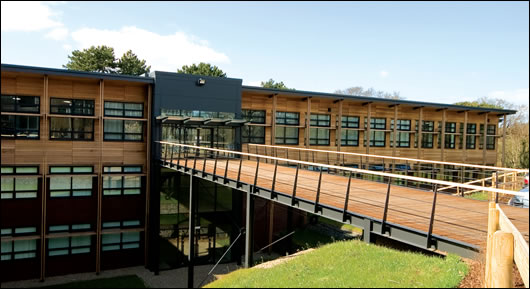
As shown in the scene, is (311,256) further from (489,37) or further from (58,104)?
(58,104)

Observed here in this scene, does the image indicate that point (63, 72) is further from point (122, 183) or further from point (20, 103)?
point (122, 183)

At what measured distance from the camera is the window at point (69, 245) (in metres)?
18.2

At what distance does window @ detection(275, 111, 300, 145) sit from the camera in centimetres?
2356

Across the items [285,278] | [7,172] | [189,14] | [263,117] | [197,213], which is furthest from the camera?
[263,117]

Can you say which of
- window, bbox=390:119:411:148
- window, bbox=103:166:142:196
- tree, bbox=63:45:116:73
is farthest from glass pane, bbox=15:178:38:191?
tree, bbox=63:45:116:73

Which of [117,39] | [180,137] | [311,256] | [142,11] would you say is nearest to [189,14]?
[142,11]

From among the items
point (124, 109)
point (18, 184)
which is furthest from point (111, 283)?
point (124, 109)

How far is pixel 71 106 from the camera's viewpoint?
61.3 feet

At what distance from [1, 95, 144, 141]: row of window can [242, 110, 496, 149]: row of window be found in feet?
19.3

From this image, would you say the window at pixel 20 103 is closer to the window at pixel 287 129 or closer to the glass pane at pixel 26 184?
the glass pane at pixel 26 184

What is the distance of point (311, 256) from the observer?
9195mm

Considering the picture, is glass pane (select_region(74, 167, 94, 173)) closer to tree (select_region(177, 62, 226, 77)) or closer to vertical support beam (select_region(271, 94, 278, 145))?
vertical support beam (select_region(271, 94, 278, 145))

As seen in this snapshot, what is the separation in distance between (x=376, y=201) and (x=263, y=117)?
13678 millimetres

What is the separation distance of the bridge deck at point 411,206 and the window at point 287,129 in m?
9.51
